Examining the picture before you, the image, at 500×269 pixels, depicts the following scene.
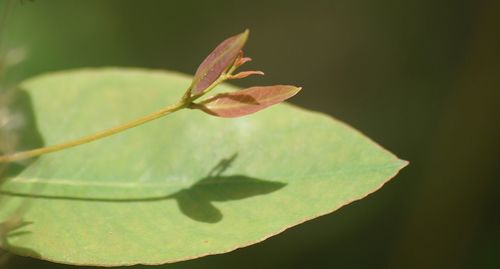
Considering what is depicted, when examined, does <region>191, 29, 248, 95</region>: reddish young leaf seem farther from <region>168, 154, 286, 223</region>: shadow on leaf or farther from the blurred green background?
the blurred green background

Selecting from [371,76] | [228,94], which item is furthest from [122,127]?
[371,76]

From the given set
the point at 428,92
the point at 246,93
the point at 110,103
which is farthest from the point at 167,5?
the point at 246,93

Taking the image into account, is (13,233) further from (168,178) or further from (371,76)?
(371,76)

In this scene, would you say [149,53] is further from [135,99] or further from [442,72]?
[135,99]

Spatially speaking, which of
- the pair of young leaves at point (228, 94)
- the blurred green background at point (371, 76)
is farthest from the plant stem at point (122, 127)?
the blurred green background at point (371, 76)

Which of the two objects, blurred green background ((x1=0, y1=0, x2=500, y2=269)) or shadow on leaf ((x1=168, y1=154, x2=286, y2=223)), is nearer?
shadow on leaf ((x1=168, y1=154, x2=286, y2=223))

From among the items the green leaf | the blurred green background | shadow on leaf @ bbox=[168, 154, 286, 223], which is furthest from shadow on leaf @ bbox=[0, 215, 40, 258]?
the blurred green background

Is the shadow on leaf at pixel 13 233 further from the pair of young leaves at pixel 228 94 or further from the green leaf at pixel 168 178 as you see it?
the pair of young leaves at pixel 228 94
